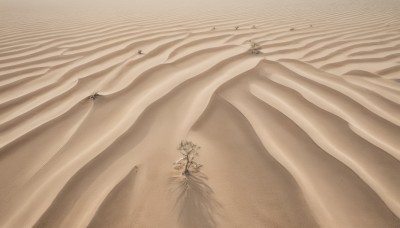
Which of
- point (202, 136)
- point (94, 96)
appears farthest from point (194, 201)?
point (94, 96)

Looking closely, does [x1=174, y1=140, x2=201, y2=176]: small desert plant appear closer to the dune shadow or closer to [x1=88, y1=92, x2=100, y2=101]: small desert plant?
the dune shadow

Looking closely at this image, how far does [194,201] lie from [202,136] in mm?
477

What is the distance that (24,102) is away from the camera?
1.98 metres

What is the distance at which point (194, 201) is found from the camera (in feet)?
3.85

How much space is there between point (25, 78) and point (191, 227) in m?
2.24

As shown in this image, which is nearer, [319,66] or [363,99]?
[363,99]

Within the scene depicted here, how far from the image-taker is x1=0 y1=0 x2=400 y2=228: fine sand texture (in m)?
Result: 1.16

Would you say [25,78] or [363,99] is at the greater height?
[363,99]

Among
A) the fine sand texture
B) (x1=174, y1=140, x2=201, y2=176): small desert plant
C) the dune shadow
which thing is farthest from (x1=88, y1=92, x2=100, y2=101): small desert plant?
the dune shadow

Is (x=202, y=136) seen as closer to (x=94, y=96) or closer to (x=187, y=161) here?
(x=187, y=161)

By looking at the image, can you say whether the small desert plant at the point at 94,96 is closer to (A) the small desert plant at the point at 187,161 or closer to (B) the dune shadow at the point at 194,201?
(A) the small desert plant at the point at 187,161

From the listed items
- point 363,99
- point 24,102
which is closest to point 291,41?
point 363,99

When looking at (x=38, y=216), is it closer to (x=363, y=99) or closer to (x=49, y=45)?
(x=363, y=99)

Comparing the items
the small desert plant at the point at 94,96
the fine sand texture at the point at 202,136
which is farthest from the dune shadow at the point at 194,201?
the small desert plant at the point at 94,96
